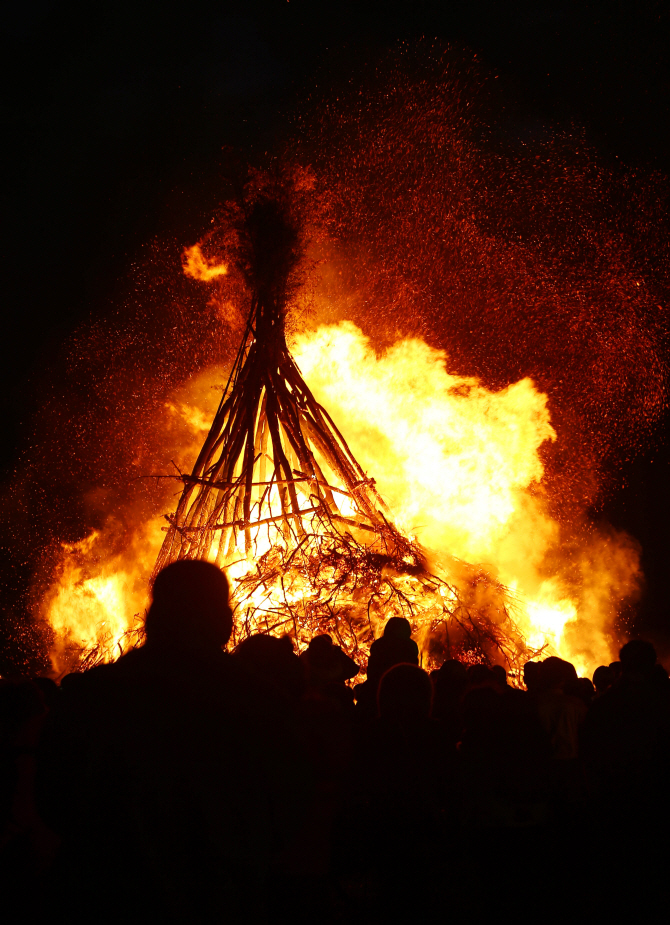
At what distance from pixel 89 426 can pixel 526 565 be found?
744 centimetres

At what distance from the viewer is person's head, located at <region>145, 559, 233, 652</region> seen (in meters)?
1.52

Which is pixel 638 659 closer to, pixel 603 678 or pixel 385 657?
pixel 385 657

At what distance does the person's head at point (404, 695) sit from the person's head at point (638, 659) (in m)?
0.93

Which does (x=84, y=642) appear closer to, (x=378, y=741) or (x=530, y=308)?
(x=378, y=741)

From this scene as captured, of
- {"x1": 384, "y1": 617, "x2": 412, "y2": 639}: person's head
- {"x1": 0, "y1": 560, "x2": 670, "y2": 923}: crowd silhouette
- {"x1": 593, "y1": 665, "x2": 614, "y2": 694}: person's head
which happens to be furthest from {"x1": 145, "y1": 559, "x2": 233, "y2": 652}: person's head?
{"x1": 593, "y1": 665, "x2": 614, "y2": 694}: person's head

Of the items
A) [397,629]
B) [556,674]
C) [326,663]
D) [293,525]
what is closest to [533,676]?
[556,674]

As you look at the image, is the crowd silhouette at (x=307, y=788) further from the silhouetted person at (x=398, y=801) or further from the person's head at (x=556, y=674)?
the person's head at (x=556, y=674)

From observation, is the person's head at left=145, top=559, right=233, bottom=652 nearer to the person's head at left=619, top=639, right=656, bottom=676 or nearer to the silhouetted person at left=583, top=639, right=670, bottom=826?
the silhouetted person at left=583, top=639, right=670, bottom=826

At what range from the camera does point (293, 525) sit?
17.6ft

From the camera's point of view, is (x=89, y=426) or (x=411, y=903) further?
(x=89, y=426)

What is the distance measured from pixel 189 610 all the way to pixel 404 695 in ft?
5.00

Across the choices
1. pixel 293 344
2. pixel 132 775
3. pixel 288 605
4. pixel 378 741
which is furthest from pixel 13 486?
pixel 132 775

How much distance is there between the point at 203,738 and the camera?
1.39 metres

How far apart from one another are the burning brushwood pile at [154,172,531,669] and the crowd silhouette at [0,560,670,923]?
5.01 ft
